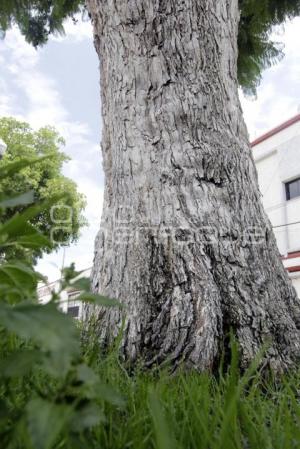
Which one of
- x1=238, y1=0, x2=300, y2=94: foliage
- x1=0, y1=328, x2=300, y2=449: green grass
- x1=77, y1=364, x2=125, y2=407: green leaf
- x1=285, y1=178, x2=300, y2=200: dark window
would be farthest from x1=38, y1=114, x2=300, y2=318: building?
x1=77, y1=364, x2=125, y2=407: green leaf

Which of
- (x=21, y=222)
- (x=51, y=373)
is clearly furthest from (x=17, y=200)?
(x=51, y=373)

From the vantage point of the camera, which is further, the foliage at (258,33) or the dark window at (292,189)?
the dark window at (292,189)

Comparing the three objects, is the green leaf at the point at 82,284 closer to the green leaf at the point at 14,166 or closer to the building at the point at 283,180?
the green leaf at the point at 14,166

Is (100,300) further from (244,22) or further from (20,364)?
(244,22)

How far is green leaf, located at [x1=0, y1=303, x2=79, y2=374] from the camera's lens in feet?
1.44

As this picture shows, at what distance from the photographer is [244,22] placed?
18.2ft

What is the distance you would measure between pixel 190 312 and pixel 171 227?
1.25 feet

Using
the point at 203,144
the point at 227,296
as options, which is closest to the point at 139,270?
the point at 227,296

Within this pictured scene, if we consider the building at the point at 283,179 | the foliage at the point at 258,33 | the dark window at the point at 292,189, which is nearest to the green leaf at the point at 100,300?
the foliage at the point at 258,33

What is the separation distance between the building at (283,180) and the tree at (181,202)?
504 inches

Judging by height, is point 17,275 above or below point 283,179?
below

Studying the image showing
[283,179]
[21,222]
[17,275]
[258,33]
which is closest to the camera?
[21,222]

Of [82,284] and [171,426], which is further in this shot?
[171,426]

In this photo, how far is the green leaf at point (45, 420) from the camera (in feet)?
1.39
